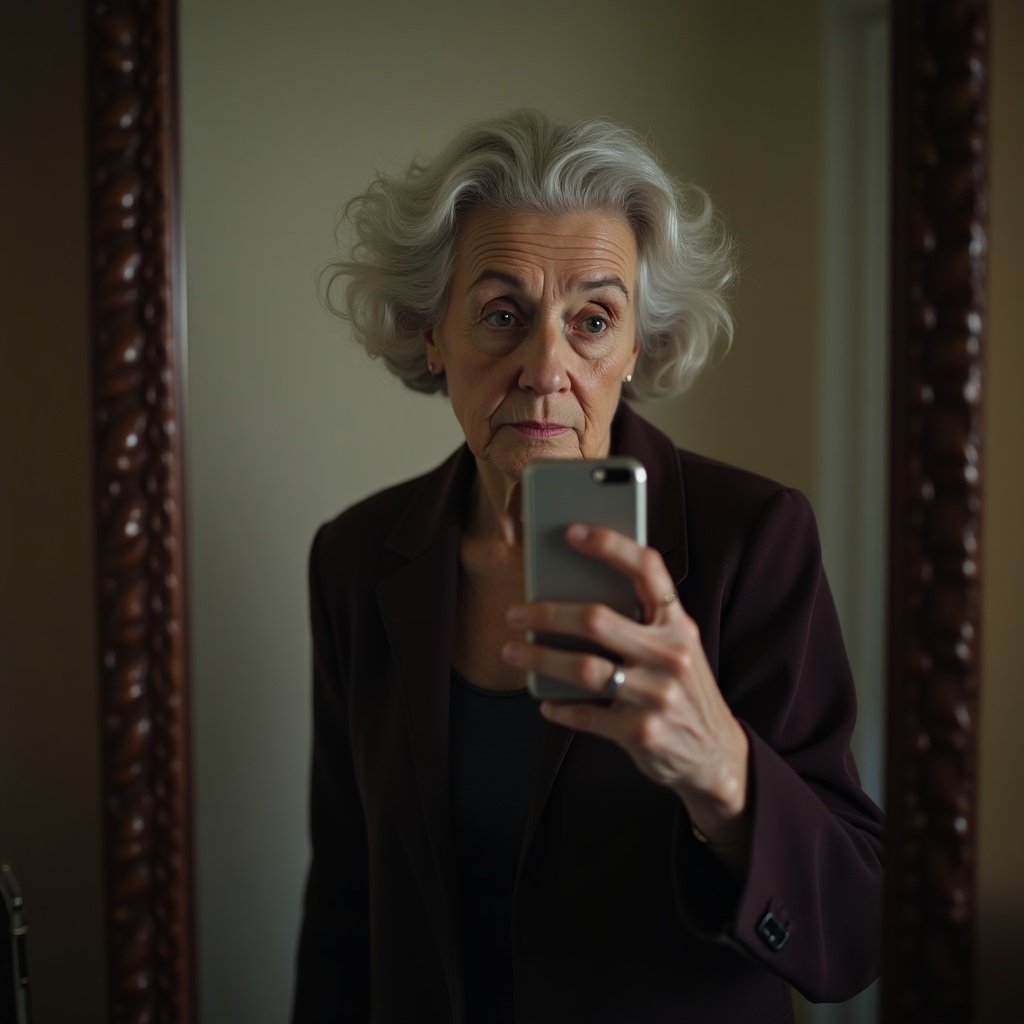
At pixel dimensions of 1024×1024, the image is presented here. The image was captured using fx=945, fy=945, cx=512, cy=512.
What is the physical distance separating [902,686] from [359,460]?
496mm

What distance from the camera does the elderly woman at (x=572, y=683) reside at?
71cm

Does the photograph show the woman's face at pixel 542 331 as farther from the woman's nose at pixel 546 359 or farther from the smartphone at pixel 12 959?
the smartphone at pixel 12 959

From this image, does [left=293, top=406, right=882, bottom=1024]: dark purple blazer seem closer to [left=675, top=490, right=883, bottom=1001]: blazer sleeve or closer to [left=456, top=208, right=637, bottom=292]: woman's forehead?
[left=675, top=490, right=883, bottom=1001]: blazer sleeve

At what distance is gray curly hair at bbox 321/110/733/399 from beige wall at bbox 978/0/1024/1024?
20 centimetres

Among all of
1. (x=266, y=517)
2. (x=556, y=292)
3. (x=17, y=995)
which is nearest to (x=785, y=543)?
(x=556, y=292)

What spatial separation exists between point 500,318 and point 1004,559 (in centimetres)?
46

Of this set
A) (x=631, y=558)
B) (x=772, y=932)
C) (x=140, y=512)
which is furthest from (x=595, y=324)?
(x=772, y=932)

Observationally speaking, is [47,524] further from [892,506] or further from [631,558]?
[892,506]

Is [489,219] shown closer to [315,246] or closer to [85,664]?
[315,246]

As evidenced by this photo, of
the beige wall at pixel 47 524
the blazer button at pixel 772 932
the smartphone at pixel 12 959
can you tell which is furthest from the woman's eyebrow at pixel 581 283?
the smartphone at pixel 12 959

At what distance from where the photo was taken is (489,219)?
2.80 ft

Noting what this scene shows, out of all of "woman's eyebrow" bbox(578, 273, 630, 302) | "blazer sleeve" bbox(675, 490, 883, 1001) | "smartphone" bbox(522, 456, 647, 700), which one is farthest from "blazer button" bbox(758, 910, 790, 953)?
"woman's eyebrow" bbox(578, 273, 630, 302)

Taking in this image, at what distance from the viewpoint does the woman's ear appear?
0.93m

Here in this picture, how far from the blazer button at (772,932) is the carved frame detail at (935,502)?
0.07 m
